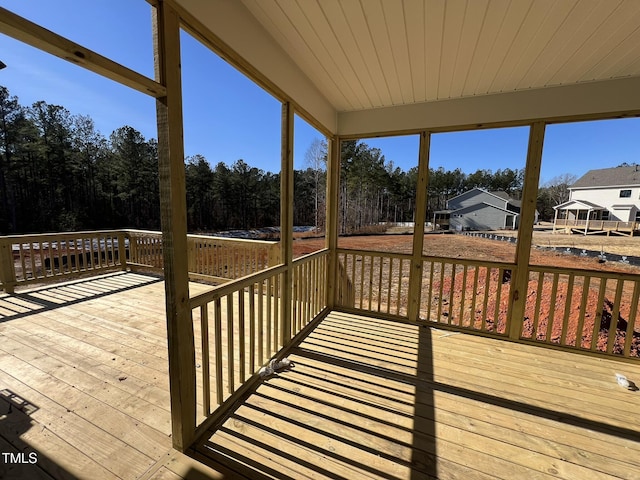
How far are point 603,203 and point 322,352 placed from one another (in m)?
3.62

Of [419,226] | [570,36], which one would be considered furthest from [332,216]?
[570,36]

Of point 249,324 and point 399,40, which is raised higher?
point 399,40

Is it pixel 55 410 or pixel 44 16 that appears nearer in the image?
pixel 44 16

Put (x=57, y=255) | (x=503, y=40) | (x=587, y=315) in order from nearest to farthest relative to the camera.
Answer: (x=503, y=40) → (x=587, y=315) → (x=57, y=255)

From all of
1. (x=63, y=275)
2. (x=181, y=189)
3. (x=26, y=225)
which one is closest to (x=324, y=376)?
(x=181, y=189)

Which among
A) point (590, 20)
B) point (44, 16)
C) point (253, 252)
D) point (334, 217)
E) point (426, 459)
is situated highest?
point (590, 20)

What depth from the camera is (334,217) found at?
345 centimetres

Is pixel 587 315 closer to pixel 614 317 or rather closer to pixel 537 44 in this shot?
pixel 614 317

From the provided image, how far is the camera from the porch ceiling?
155 cm

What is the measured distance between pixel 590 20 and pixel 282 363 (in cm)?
326

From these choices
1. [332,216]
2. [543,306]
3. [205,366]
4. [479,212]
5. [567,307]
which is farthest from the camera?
[479,212]

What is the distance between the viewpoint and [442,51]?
6.49 ft

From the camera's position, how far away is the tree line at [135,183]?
227 inches

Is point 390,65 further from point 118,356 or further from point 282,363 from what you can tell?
point 118,356
